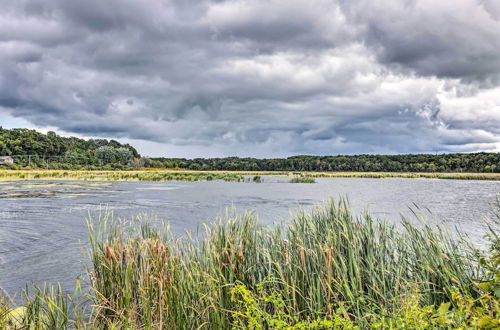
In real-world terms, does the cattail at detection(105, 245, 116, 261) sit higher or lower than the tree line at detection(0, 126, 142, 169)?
lower

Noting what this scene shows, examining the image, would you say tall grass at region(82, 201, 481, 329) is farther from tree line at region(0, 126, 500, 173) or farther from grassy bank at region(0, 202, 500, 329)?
tree line at region(0, 126, 500, 173)

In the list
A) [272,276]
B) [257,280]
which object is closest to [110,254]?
[257,280]

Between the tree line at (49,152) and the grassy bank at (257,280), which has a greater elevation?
the tree line at (49,152)

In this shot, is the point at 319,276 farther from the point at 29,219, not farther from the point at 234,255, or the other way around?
the point at 29,219

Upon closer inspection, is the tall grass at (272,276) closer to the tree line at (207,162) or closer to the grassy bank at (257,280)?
the grassy bank at (257,280)

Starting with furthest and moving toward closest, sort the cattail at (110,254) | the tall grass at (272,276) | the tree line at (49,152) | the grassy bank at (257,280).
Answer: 1. the tree line at (49,152)
2. the cattail at (110,254)
3. the tall grass at (272,276)
4. the grassy bank at (257,280)

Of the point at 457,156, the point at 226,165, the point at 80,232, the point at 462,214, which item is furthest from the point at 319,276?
the point at 457,156

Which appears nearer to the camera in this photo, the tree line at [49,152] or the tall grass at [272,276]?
the tall grass at [272,276]

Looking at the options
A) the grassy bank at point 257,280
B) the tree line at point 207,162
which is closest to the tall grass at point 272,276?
the grassy bank at point 257,280

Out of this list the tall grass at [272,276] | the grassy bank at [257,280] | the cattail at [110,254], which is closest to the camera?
the grassy bank at [257,280]

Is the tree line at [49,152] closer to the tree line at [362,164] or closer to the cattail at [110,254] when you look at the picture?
the tree line at [362,164]

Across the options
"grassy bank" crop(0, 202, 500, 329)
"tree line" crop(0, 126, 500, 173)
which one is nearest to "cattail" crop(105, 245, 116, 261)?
"grassy bank" crop(0, 202, 500, 329)

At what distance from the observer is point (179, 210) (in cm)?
2428

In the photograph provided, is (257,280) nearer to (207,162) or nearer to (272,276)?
(272,276)
